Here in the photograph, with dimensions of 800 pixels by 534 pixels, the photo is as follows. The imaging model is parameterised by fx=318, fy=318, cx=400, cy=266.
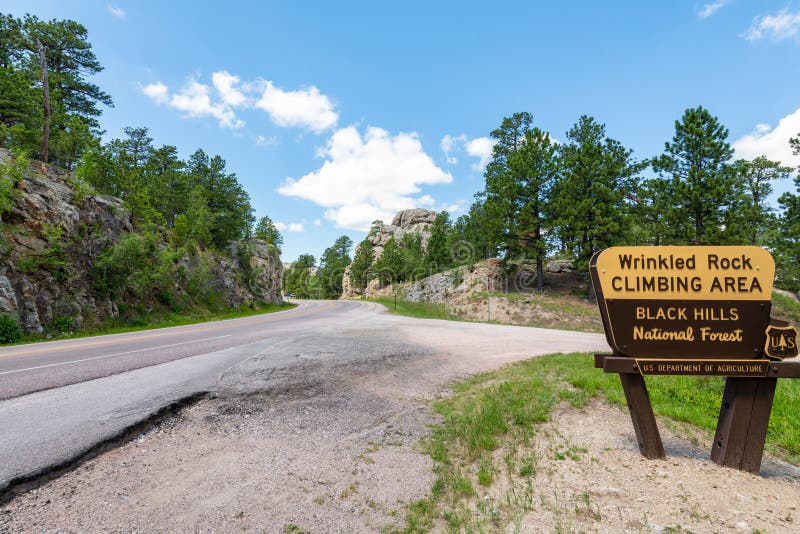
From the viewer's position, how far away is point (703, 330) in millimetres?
3832

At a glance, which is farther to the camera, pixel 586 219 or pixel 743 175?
pixel 743 175

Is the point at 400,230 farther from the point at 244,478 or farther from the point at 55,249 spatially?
the point at 244,478

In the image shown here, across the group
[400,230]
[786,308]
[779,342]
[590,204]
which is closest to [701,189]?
[590,204]

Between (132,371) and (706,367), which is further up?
(706,367)

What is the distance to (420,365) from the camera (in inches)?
338

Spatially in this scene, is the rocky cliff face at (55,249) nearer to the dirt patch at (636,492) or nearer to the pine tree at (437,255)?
the dirt patch at (636,492)

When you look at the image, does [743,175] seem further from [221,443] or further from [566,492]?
[221,443]

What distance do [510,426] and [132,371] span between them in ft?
27.5

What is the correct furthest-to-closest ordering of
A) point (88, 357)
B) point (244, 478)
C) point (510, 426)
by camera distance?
1. point (88, 357)
2. point (510, 426)
3. point (244, 478)

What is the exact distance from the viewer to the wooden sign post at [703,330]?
3.70m

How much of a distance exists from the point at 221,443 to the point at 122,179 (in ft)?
92.8

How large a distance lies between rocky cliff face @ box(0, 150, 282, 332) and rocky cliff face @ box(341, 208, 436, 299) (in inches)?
2449

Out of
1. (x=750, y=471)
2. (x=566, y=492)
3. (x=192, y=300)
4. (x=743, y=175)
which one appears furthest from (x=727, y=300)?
(x=743, y=175)

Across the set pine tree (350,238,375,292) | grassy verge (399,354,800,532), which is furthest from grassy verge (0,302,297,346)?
pine tree (350,238,375,292)
